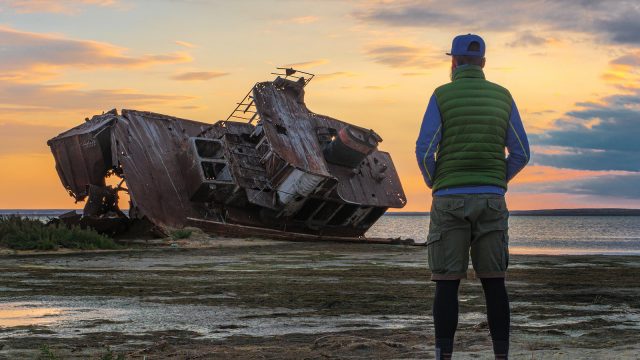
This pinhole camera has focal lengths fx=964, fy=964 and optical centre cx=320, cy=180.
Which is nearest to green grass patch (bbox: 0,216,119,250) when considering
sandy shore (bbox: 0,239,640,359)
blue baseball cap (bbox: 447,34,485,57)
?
sandy shore (bbox: 0,239,640,359)

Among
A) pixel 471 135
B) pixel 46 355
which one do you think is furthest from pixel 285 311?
pixel 471 135

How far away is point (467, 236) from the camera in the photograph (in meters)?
6.23

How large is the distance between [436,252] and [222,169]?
26.2m

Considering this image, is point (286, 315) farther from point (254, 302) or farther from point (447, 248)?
point (447, 248)

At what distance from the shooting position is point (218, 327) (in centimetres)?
945

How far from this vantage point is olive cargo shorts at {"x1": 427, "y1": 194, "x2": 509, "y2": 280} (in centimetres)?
618

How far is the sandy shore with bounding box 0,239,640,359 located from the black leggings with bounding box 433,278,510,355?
1123mm

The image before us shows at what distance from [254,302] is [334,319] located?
6.79 ft

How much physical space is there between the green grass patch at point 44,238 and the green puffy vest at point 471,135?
20.0 m

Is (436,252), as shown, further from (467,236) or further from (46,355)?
(46,355)

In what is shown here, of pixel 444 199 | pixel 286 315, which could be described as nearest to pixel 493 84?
pixel 444 199

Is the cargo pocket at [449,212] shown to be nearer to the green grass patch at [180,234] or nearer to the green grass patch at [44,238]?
the green grass patch at [44,238]

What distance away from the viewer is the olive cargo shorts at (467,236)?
6184 millimetres

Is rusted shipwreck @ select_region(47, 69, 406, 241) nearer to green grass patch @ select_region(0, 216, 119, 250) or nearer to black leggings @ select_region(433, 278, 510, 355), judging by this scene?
green grass patch @ select_region(0, 216, 119, 250)
